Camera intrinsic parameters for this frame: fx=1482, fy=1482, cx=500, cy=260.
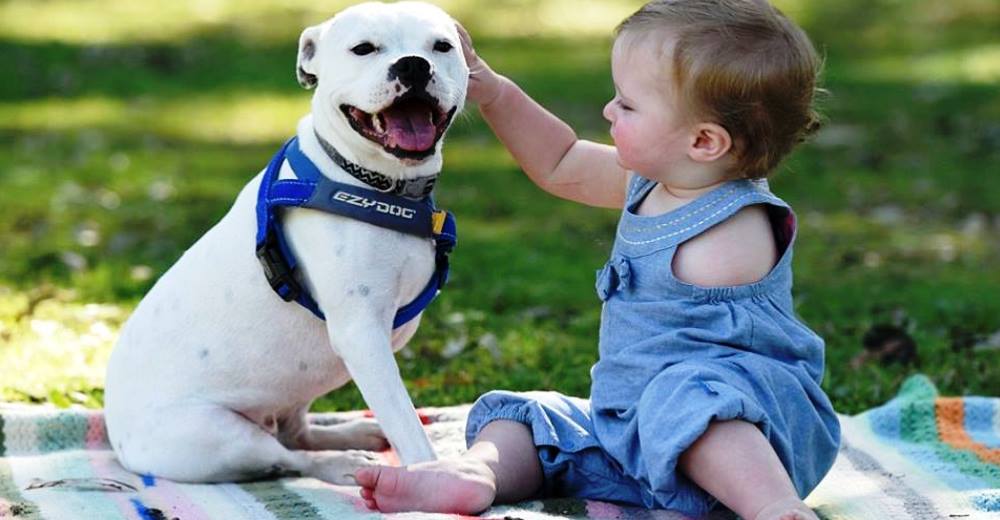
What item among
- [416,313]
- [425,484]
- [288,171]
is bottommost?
[425,484]

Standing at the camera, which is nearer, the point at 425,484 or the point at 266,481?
the point at 425,484

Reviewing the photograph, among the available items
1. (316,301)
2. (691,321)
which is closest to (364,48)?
(316,301)

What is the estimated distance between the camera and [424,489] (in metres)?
3.24

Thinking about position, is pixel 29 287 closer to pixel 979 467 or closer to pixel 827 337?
pixel 827 337

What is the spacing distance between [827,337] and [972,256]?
1736mm

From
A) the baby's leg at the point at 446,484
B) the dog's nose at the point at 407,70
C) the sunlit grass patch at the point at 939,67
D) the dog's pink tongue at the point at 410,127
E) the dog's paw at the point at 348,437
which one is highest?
the dog's nose at the point at 407,70

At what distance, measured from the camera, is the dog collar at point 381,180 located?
358cm

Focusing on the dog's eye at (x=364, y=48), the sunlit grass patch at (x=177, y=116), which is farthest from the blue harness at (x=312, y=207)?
the sunlit grass patch at (x=177, y=116)

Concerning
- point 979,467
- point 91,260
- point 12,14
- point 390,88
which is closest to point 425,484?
point 390,88

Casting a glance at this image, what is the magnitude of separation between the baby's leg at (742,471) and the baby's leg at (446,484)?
0.45m

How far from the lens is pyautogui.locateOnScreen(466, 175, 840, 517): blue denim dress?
324 centimetres

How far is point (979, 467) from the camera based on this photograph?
386 cm

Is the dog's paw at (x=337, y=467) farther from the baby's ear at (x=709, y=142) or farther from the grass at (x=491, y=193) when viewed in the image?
the baby's ear at (x=709, y=142)

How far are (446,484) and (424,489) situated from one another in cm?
5
